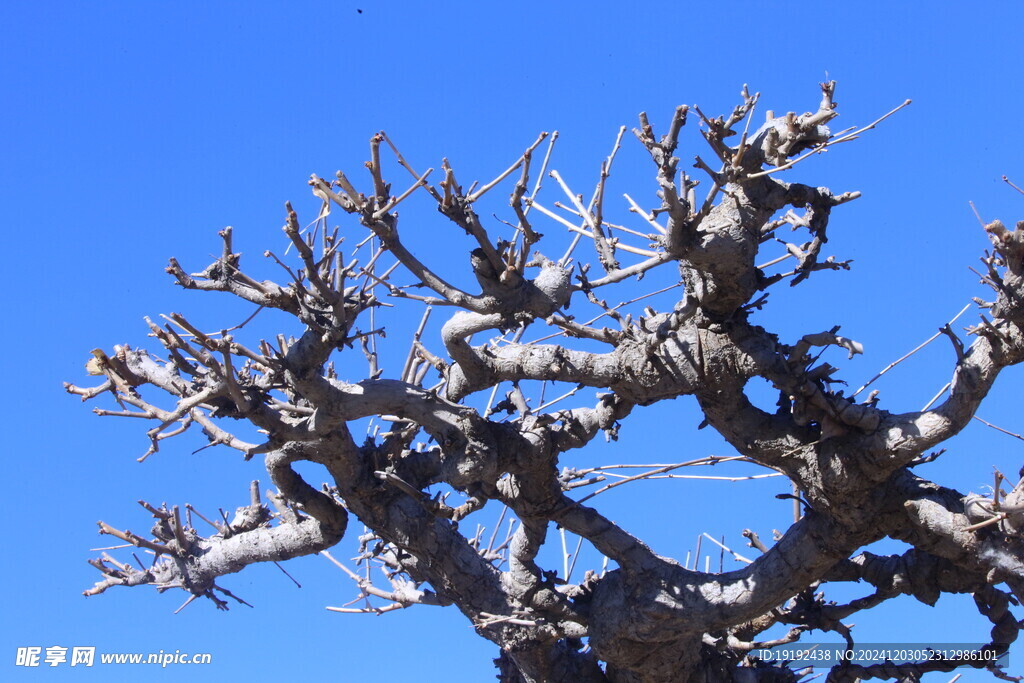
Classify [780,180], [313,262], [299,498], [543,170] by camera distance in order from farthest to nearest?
[299,498]
[780,180]
[543,170]
[313,262]

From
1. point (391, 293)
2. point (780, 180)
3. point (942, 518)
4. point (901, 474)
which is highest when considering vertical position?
point (780, 180)

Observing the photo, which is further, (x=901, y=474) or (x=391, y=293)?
(x=901, y=474)

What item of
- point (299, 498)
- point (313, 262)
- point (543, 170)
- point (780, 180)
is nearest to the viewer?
point (313, 262)

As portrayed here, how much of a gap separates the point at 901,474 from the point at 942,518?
339 millimetres

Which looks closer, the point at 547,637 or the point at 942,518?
the point at 942,518

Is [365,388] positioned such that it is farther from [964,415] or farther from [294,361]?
[964,415]

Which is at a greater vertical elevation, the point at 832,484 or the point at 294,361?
the point at 294,361

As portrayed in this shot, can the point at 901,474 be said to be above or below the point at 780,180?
below

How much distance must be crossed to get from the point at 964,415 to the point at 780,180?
4.44 ft

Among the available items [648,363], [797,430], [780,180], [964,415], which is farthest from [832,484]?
[780,180]

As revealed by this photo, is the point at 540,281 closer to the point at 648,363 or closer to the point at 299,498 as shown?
the point at 648,363

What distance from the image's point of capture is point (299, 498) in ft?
18.3

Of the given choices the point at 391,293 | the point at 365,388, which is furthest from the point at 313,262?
the point at 365,388

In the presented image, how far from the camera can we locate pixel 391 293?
13.8ft
